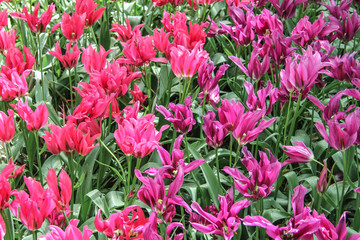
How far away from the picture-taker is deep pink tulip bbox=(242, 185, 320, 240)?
4.11 ft

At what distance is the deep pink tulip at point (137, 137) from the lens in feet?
5.61

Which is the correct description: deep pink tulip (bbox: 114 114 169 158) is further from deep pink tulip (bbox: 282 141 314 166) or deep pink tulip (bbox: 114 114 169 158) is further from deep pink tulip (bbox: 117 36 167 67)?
deep pink tulip (bbox: 117 36 167 67)

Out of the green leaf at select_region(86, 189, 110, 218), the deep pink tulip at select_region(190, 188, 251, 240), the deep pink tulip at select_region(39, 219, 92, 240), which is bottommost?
the green leaf at select_region(86, 189, 110, 218)

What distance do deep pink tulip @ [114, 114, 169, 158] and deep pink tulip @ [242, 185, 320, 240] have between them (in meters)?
0.52

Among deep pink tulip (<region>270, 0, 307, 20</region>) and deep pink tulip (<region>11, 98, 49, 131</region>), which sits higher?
deep pink tulip (<region>270, 0, 307, 20</region>)

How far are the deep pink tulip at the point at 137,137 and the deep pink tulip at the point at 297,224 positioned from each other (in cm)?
52

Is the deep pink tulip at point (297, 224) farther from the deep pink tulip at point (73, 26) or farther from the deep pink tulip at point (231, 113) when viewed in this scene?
the deep pink tulip at point (73, 26)

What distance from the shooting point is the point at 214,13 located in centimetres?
393

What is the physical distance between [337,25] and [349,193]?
0.86 metres

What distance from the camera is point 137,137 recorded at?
173 centimetres

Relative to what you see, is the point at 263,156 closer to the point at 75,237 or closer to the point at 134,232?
the point at 134,232

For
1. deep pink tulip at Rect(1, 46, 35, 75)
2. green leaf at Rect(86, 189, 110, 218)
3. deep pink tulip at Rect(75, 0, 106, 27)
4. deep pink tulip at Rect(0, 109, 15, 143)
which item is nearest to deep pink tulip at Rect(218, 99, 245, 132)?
green leaf at Rect(86, 189, 110, 218)

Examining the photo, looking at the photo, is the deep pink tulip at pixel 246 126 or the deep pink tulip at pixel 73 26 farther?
the deep pink tulip at pixel 73 26

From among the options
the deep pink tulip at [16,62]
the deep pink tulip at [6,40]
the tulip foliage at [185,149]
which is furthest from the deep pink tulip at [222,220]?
the deep pink tulip at [6,40]
